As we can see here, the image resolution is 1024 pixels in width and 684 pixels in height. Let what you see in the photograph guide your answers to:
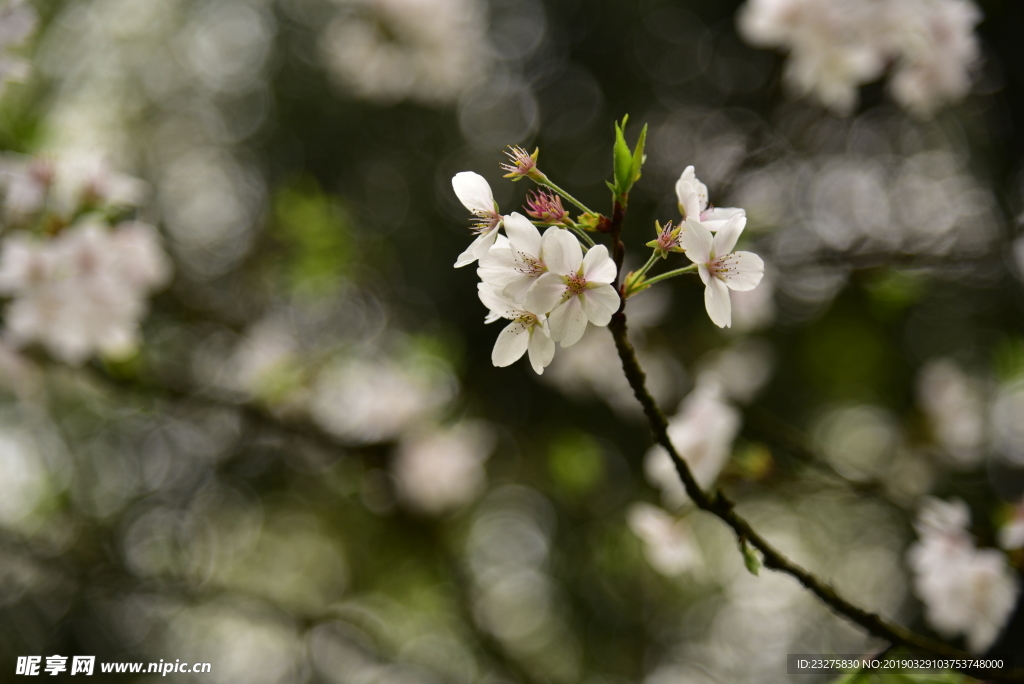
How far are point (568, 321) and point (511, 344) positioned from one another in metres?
0.12

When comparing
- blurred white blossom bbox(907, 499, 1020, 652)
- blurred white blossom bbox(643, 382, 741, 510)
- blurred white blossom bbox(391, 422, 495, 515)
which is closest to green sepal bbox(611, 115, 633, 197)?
blurred white blossom bbox(643, 382, 741, 510)

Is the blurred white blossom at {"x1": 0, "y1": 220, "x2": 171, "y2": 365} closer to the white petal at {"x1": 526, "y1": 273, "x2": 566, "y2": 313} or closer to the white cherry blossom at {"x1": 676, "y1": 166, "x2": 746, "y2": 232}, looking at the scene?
the white petal at {"x1": 526, "y1": 273, "x2": 566, "y2": 313}

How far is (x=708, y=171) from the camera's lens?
4.04 m

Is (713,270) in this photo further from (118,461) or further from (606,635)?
(118,461)

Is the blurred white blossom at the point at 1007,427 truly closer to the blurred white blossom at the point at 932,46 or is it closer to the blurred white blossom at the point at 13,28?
the blurred white blossom at the point at 932,46

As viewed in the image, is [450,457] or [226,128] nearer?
[450,457]

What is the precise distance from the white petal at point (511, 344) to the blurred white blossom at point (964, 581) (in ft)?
3.98

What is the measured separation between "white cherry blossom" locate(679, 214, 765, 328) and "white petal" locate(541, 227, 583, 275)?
0.15 metres

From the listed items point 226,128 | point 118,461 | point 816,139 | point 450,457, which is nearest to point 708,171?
point 816,139

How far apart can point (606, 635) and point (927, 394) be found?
2.55m

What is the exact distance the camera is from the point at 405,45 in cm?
340

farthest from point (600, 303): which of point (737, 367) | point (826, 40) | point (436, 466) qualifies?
point (737, 367)

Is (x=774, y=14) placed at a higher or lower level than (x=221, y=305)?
higher

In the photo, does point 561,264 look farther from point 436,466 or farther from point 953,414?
point 953,414
